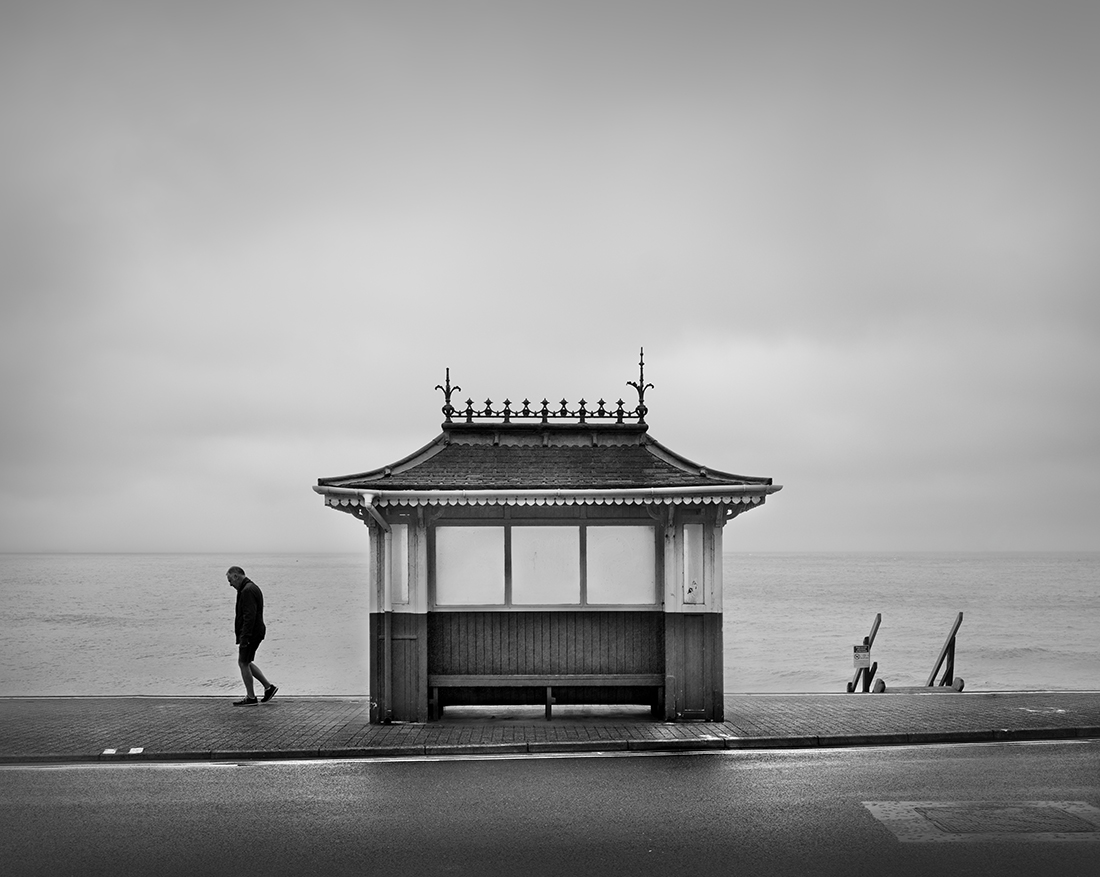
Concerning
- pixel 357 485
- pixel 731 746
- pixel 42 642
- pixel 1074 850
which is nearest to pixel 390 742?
pixel 357 485

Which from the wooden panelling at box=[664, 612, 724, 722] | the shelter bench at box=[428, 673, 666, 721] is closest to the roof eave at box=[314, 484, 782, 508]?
the wooden panelling at box=[664, 612, 724, 722]

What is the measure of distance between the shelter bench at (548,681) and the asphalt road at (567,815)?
73.5 inches

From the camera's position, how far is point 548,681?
39.4 ft

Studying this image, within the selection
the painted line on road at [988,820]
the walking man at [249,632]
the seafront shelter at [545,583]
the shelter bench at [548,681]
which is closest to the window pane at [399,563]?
the seafront shelter at [545,583]

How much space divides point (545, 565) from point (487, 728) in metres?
2.19

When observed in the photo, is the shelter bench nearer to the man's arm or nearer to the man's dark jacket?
the man's dark jacket

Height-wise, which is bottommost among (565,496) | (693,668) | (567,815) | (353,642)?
(353,642)

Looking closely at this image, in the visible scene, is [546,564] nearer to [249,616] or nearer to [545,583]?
[545,583]

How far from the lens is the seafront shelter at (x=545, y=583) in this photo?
11.8 m

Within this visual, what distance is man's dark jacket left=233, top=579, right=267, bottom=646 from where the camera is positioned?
13.6m

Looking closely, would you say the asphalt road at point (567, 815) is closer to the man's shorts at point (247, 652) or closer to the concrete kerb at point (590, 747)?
the concrete kerb at point (590, 747)

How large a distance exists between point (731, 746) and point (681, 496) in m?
2.95

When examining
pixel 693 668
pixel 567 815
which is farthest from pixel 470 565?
pixel 567 815

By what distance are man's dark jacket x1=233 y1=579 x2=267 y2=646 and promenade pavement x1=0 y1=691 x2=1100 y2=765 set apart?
3.20 feet
